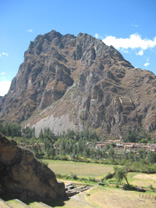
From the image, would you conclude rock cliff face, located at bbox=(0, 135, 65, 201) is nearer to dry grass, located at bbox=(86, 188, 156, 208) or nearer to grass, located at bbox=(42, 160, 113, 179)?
dry grass, located at bbox=(86, 188, 156, 208)

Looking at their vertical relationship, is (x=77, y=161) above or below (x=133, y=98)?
below

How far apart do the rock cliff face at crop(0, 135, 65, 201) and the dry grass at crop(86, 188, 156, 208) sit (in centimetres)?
936

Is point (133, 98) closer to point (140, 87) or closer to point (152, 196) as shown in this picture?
point (140, 87)

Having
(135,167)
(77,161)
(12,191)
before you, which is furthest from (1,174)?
(77,161)

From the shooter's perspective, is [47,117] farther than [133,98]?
Yes

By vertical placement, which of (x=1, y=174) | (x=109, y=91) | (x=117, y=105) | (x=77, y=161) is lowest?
(x=77, y=161)

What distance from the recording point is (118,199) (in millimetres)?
35812

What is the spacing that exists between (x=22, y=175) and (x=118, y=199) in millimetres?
19908

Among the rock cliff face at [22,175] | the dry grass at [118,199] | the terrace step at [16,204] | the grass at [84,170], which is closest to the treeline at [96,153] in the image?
the grass at [84,170]

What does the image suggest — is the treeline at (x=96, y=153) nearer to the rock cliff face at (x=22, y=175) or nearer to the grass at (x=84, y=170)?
the grass at (x=84, y=170)

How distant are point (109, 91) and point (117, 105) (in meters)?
20.4

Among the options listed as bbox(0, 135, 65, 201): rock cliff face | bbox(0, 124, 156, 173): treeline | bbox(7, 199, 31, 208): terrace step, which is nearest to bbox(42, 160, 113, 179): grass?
bbox(0, 124, 156, 173): treeline

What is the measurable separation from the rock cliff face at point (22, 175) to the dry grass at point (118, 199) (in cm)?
936

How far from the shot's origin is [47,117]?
638ft
